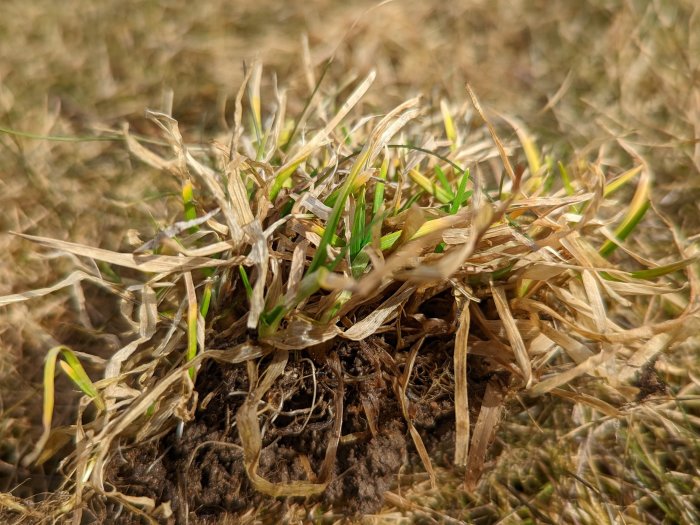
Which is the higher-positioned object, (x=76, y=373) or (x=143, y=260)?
(x=143, y=260)

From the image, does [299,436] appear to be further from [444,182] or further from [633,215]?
[633,215]

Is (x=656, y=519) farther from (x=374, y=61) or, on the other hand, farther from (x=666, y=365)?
(x=374, y=61)

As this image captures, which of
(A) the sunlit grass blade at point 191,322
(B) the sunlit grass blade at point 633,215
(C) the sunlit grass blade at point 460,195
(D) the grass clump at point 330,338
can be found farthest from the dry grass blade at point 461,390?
(A) the sunlit grass blade at point 191,322

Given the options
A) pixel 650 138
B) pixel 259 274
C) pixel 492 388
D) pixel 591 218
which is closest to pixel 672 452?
pixel 492 388

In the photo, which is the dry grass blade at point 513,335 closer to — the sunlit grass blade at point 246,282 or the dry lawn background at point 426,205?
the dry lawn background at point 426,205

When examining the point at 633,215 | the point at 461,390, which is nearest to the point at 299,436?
the point at 461,390

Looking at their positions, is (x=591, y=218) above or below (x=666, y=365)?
above
